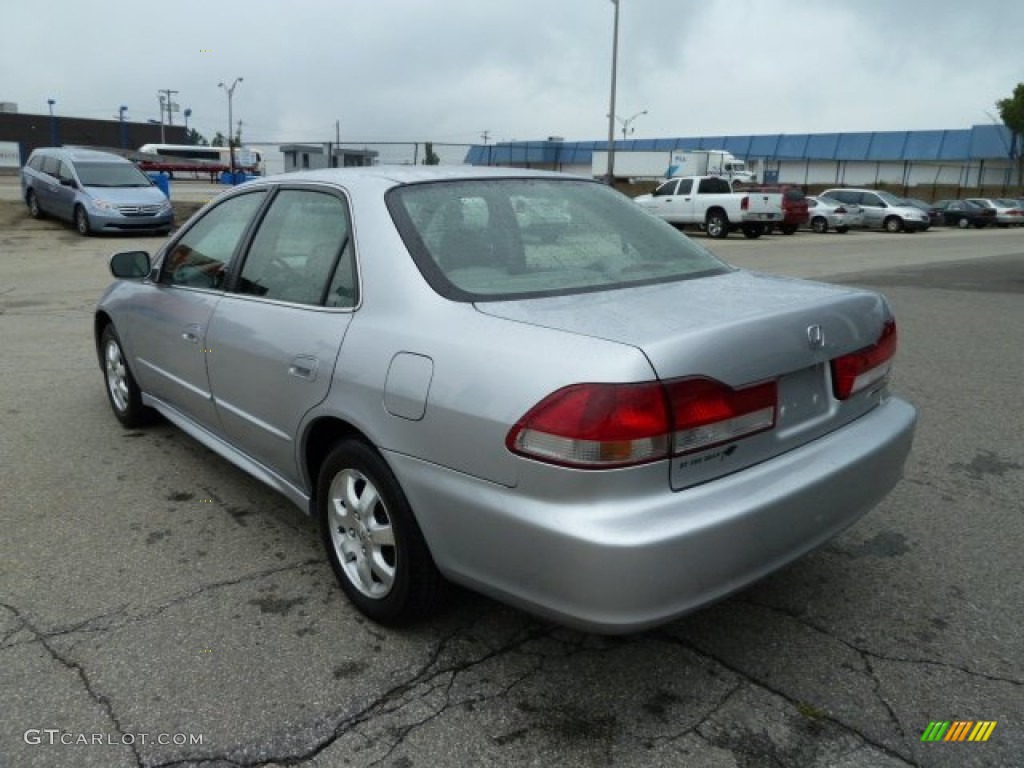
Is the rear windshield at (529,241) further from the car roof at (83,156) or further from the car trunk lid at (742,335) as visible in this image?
the car roof at (83,156)

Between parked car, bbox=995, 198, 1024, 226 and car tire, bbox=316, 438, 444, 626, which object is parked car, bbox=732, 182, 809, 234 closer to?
parked car, bbox=995, 198, 1024, 226

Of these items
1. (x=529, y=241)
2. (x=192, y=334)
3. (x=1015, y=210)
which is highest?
(x=1015, y=210)

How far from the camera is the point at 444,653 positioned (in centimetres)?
279

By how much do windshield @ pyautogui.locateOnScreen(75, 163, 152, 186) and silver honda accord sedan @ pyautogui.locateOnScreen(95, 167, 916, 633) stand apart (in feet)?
54.6

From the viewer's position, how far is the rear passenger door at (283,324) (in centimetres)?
301

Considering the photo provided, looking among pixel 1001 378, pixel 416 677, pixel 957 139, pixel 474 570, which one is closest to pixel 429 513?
pixel 474 570

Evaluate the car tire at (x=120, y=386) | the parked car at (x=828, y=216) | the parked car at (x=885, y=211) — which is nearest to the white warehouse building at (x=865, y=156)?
the parked car at (x=885, y=211)

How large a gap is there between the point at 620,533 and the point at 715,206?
996 inches

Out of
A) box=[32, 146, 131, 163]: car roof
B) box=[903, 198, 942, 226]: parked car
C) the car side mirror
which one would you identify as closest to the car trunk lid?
the car side mirror

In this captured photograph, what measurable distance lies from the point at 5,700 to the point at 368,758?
1143mm

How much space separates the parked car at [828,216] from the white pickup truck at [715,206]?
6.25 metres

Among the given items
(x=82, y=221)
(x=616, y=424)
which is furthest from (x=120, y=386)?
(x=82, y=221)

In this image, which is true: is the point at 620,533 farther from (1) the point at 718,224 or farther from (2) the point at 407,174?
(1) the point at 718,224

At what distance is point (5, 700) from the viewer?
250 centimetres
